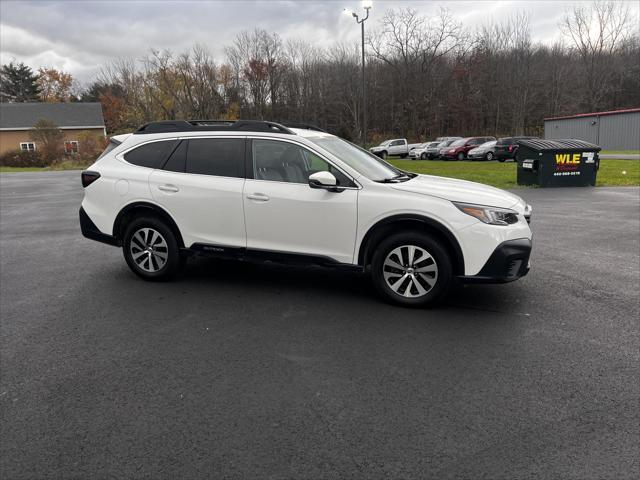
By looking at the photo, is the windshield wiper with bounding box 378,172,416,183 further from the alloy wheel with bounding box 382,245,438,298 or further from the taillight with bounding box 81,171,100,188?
the taillight with bounding box 81,171,100,188

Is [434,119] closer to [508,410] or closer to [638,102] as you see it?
[638,102]

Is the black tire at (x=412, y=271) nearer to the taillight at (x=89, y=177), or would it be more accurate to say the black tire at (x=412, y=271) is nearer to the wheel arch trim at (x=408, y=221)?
the wheel arch trim at (x=408, y=221)

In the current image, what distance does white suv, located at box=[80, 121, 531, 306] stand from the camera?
15.3 ft

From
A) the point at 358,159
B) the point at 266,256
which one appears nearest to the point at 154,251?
the point at 266,256

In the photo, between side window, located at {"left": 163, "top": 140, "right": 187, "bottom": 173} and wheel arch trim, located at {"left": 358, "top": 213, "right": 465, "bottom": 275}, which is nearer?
wheel arch trim, located at {"left": 358, "top": 213, "right": 465, "bottom": 275}

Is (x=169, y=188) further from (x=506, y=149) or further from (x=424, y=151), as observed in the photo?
(x=424, y=151)

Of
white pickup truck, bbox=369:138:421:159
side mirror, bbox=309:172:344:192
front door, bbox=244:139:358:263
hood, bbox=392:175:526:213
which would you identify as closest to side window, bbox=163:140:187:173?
front door, bbox=244:139:358:263

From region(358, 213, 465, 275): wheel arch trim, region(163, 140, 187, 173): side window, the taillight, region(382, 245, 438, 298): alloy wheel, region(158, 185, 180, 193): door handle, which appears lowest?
region(382, 245, 438, 298): alloy wheel

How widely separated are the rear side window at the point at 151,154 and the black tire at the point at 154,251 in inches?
26.3

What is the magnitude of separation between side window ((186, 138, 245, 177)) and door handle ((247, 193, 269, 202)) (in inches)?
12.7

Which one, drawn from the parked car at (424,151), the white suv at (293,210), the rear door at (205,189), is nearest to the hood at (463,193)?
the white suv at (293,210)

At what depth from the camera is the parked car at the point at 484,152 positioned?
1268 inches

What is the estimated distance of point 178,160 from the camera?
5750 millimetres

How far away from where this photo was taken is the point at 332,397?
3.24 metres
